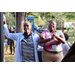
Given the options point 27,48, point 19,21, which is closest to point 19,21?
point 19,21

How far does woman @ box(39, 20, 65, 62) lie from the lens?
68.5 inches

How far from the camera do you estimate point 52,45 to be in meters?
1.77

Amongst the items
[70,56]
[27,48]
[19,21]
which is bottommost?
[27,48]

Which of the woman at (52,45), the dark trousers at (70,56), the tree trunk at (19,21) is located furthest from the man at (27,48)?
the dark trousers at (70,56)

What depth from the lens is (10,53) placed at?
298cm

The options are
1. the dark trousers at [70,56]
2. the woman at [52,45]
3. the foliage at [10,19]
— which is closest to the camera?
the dark trousers at [70,56]

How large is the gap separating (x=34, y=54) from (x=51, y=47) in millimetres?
307

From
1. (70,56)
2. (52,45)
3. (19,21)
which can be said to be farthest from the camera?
(19,21)

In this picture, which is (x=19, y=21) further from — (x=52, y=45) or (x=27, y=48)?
(x=52, y=45)

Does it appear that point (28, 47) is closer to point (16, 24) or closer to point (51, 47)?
point (51, 47)

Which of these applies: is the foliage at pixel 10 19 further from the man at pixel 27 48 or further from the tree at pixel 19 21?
the man at pixel 27 48

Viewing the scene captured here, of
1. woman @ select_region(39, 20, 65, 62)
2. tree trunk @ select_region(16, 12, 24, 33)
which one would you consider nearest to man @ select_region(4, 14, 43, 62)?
woman @ select_region(39, 20, 65, 62)

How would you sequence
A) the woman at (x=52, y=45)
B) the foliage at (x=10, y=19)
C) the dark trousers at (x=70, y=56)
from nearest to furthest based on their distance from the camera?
the dark trousers at (x=70, y=56)
the woman at (x=52, y=45)
the foliage at (x=10, y=19)

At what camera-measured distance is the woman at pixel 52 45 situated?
5.71 feet
